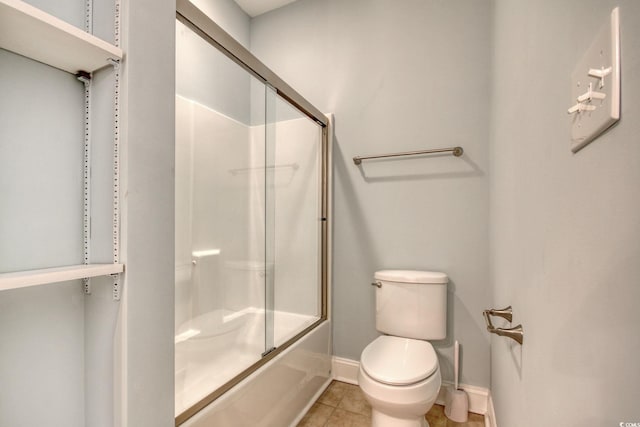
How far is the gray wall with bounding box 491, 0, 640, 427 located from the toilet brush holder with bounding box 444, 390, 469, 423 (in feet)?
2.64

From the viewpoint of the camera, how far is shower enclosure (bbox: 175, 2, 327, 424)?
148 cm

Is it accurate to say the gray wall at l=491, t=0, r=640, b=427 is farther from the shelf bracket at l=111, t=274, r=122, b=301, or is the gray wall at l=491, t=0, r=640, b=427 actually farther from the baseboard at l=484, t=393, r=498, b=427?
the shelf bracket at l=111, t=274, r=122, b=301

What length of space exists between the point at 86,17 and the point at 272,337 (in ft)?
5.13

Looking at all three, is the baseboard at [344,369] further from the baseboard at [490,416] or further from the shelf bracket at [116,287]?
the shelf bracket at [116,287]

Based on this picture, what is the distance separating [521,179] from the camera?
980mm

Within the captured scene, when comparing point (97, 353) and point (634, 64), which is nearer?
point (634, 64)

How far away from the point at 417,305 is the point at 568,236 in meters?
1.39

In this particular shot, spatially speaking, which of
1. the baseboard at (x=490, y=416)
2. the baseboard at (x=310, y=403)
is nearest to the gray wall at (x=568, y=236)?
the baseboard at (x=490, y=416)

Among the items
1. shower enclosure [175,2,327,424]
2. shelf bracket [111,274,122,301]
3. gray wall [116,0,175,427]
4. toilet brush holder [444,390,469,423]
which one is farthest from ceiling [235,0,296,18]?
toilet brush holder [444,390,469,423]

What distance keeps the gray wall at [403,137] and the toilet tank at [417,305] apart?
0.15m

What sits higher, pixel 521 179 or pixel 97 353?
pixel 521 179

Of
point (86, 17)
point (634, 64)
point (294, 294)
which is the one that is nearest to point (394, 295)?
point (294, 294)

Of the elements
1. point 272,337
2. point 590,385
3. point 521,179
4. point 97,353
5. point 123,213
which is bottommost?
point 272,337

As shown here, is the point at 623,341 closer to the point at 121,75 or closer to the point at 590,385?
the point at 590,385
